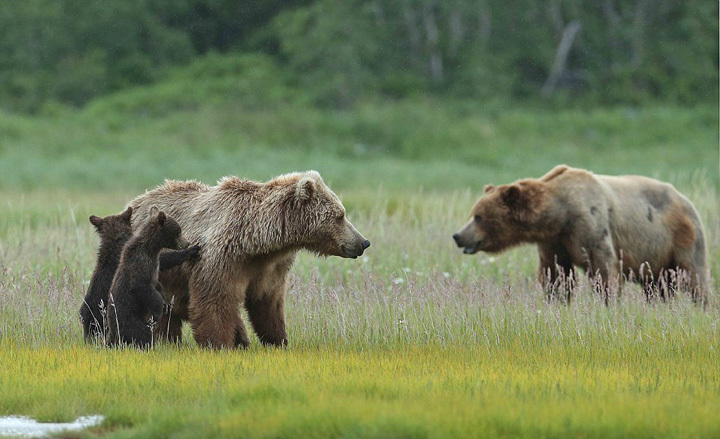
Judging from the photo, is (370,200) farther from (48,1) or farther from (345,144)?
(48,1)

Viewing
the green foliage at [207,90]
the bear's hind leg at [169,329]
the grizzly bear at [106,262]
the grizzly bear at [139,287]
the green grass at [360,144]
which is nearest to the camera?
the grizzly bear at [139,287]

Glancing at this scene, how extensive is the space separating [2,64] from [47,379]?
3937cm

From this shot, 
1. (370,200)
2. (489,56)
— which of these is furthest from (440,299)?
(489,56)

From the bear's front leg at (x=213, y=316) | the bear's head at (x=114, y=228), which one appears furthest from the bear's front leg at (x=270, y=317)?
the bear's head at (x=114, y=228)

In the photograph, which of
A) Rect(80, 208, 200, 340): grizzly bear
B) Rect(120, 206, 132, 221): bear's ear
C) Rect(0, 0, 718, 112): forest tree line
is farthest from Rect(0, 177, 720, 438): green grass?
Rect(0, 0, 718, 112): forest tree line

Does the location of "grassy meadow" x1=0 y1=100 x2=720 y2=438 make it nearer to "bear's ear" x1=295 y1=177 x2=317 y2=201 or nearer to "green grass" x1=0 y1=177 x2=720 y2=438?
"green grass" x1=0 y1=177 x2=720 y2=438

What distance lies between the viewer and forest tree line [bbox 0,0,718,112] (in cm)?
4034

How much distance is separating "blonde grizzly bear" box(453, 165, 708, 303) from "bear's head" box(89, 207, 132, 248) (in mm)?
3701

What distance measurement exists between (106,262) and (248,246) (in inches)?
45.3

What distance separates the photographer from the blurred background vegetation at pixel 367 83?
103ft

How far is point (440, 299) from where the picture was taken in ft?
28.1

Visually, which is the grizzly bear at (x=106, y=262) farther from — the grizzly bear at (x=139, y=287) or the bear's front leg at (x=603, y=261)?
the bear's front leg at (x=603, y=261)

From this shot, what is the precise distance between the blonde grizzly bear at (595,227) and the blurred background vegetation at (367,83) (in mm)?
17131

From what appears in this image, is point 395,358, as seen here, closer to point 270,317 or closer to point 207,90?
point 270,317
